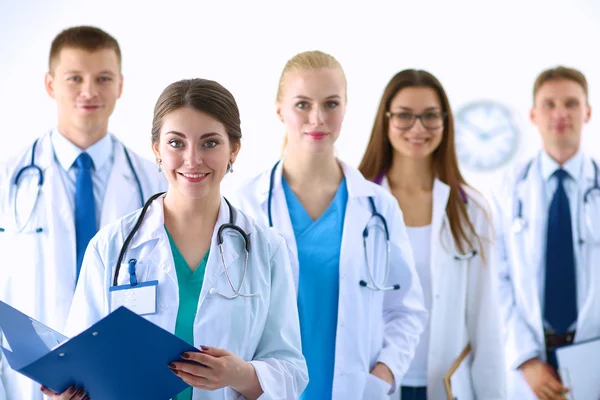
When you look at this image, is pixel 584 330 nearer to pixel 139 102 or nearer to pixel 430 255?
pixel 430 255

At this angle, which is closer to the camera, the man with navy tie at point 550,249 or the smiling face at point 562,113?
the man with navy tie at point 550,249

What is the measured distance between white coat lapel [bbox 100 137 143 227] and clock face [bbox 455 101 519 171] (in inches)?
129

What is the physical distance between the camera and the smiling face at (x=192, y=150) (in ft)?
5.19

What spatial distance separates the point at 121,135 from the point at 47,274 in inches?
102

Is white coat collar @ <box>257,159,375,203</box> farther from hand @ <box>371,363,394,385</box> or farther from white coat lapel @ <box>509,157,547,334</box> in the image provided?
white coat lapel @ <box>509,157,547,334</box>

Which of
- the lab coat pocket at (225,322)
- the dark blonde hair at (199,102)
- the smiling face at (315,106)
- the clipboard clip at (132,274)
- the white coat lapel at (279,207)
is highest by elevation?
the smiling face at (315,106)

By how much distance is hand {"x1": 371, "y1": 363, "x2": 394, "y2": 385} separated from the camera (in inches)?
83.1

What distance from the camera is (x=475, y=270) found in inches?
101

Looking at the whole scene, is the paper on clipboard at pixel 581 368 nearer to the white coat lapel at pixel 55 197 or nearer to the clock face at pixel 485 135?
the white coat lapel at pixel 55 197

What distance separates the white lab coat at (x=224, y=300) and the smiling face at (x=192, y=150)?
11cm

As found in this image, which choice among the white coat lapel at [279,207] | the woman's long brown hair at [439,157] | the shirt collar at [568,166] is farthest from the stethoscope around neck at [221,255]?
the shirt collar at [568,166]

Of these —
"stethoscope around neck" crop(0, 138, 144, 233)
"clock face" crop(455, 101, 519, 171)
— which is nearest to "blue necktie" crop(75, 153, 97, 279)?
"stethoscope around neck" crop(0, 138, 144, 233)

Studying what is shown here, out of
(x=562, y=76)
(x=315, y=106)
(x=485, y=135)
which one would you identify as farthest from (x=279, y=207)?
(x=485, y=135)

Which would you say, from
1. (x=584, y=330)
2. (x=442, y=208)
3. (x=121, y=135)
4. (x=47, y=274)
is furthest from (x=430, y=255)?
(x=121, y=135)
